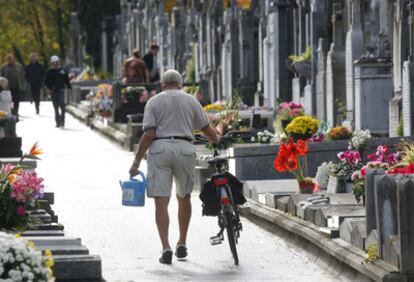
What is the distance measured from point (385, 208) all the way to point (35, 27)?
273ft

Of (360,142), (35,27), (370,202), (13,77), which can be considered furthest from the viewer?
(35,27)

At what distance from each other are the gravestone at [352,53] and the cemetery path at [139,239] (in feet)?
11.6

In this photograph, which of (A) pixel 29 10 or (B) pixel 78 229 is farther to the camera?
(A) pixel 29 10

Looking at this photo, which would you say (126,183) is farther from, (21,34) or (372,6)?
(21,34)

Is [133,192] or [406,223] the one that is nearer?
[406,223]

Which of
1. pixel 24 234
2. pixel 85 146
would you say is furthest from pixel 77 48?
pixel 24 234

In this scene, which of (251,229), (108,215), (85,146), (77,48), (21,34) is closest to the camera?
(251,229)

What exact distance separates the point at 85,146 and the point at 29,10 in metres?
59.7

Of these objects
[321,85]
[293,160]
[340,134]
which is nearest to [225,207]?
[293,160]

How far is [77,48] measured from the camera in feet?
290

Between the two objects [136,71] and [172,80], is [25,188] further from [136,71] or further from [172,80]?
[136,71]

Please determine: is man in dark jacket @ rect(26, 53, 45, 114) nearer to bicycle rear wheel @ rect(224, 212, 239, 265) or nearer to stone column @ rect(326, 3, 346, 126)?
stone column @ rect(326, 3, 346, 126)

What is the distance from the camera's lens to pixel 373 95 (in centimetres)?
2662

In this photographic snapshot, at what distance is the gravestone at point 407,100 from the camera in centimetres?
2450
